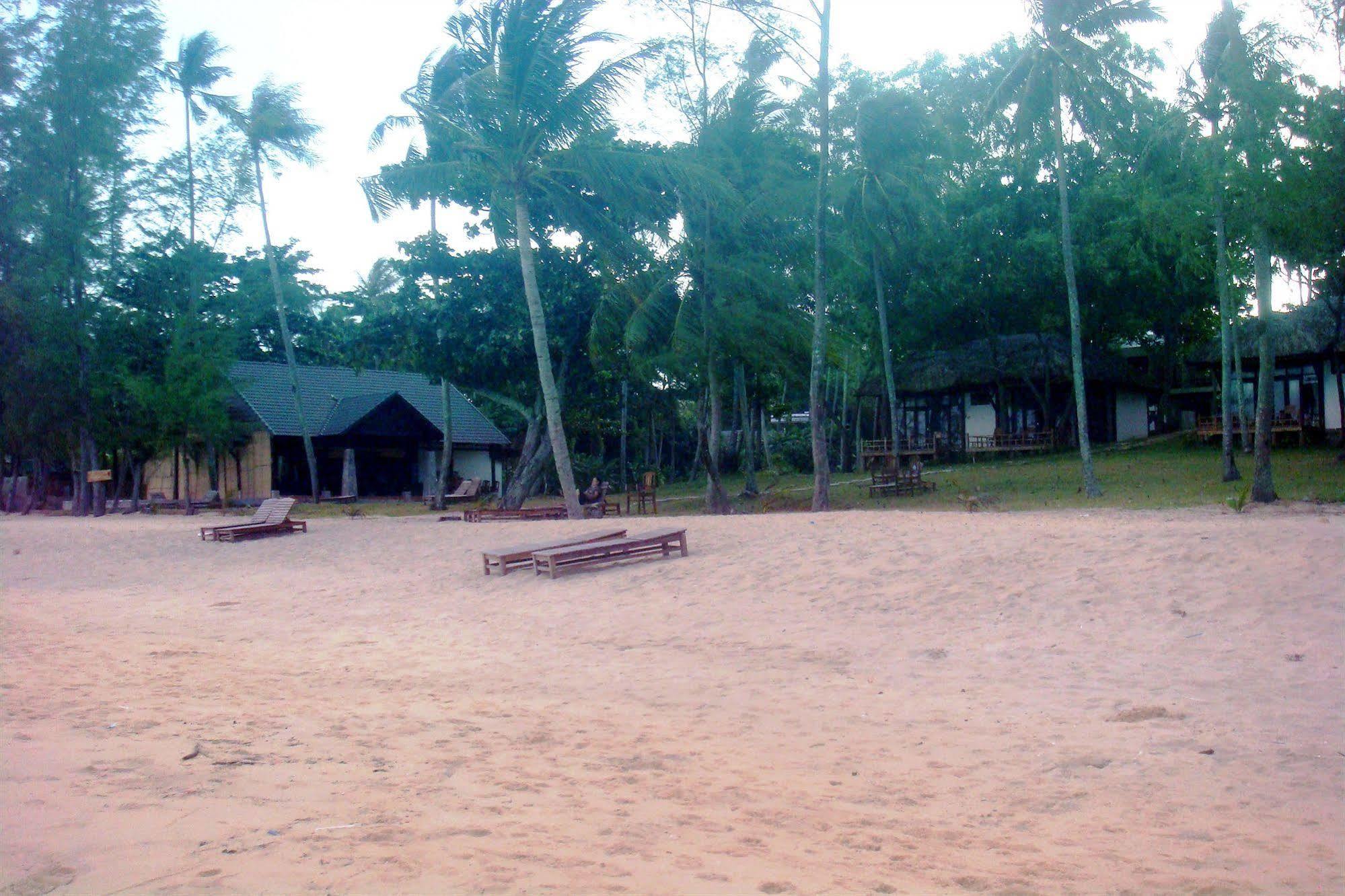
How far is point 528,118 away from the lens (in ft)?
61.0

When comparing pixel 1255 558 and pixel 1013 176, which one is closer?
pixel 1255 558

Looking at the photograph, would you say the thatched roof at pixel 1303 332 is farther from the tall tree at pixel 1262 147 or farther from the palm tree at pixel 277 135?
the palm tree at pixel 277 135

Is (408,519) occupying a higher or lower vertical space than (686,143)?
lower

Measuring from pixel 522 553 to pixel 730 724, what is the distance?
6.89m

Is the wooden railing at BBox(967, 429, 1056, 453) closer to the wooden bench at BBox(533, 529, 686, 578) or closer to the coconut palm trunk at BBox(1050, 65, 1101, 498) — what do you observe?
the coconut palm trunk at BBox(1050, 65, 1101, 498)

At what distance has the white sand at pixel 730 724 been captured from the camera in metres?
3.90

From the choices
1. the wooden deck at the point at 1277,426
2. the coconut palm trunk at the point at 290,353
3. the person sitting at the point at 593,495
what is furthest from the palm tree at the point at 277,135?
the wooden deck at the point at 1277,426

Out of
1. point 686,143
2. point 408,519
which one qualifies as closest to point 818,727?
point 408,519

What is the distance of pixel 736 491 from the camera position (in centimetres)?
3123

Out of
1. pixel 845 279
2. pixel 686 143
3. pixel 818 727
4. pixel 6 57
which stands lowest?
pixel 818 727

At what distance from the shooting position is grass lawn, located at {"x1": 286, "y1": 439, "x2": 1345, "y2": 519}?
19391 millimetres

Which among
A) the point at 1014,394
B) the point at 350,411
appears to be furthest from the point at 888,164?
the point at 350,411

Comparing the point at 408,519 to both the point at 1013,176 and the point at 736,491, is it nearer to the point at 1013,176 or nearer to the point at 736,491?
the point at 736,491

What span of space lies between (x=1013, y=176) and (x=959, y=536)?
2175 cm
